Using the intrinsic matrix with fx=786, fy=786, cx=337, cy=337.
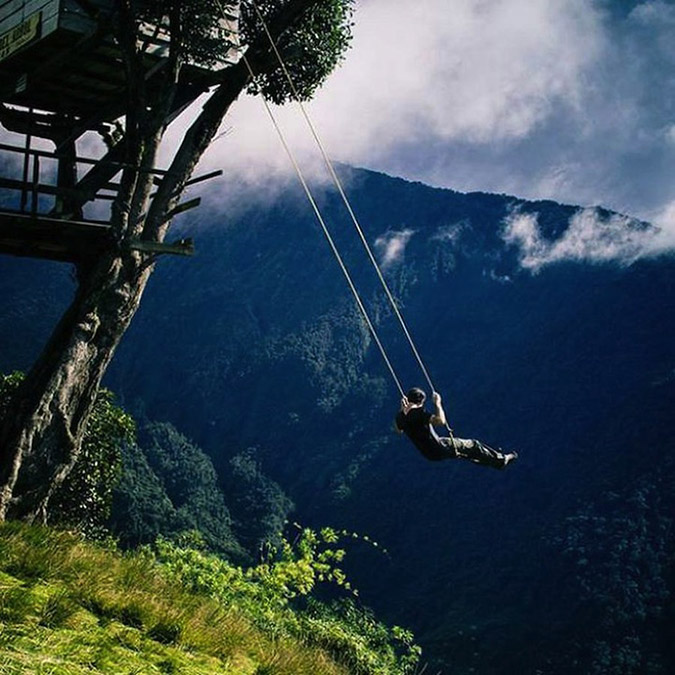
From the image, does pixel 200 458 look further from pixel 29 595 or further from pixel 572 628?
pixel 29 595

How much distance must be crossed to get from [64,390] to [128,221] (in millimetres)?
2409

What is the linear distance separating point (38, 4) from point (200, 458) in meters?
175

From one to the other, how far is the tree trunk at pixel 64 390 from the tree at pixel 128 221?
0.01 m

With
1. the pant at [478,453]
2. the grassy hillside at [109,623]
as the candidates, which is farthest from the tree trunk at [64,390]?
the pant at [478,453]

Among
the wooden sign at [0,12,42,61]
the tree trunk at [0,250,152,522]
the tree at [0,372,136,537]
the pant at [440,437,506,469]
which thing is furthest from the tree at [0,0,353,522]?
the tree at [0,372,136,537]

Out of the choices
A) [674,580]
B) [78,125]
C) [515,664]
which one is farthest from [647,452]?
[78,125]

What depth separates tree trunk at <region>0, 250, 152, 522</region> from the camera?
9148 millimetres

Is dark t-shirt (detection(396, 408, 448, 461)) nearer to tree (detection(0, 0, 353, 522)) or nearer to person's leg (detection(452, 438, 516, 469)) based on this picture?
person's leg (detection(452, 438, 516, 469))

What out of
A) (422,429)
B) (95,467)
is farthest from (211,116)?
(95,467)

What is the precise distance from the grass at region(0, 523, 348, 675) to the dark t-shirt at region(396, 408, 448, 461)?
398 centimetres

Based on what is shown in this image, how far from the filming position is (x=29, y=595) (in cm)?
552

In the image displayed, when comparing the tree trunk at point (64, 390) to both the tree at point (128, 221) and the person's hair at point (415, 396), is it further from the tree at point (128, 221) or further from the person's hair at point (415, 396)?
the person's hair at point (415, 396)

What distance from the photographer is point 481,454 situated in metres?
11.7

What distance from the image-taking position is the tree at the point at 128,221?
928 centimetres
